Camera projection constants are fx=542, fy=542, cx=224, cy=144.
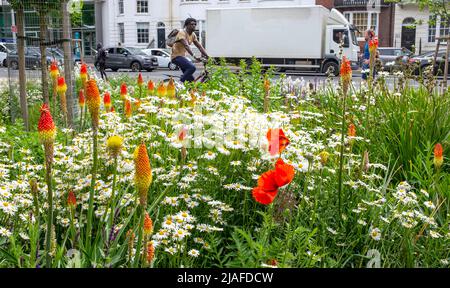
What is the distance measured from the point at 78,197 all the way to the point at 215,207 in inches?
25.7

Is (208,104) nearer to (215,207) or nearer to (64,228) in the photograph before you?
(215,207)

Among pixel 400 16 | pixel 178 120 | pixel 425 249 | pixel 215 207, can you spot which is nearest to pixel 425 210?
→ pixel 425 249

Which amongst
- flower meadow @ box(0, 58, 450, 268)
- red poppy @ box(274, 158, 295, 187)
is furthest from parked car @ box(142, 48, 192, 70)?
red poppy @ box(274, 158, 295, 187)

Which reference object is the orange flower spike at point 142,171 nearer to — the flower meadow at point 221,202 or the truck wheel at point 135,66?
the flower meadow at point 221,202

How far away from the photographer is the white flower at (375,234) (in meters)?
2.25

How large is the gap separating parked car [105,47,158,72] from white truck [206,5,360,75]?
11.4 feet

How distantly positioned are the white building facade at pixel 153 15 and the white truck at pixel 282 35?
1628 mm

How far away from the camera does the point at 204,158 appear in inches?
109

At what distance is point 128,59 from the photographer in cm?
2806

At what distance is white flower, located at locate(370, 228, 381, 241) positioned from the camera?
2.25m

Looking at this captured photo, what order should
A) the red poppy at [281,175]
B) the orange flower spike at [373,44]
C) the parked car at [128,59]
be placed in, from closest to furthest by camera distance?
the red poppy at [281,175] → the orange flower spike at [373,44] → the parked car at [128,59]

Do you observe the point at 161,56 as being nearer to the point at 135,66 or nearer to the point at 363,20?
A: the point at 135,66

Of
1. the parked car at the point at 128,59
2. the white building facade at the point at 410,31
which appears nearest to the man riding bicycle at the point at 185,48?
the parked car at the point at 128,59

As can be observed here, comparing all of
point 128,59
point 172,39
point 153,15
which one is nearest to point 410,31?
point 153,15
